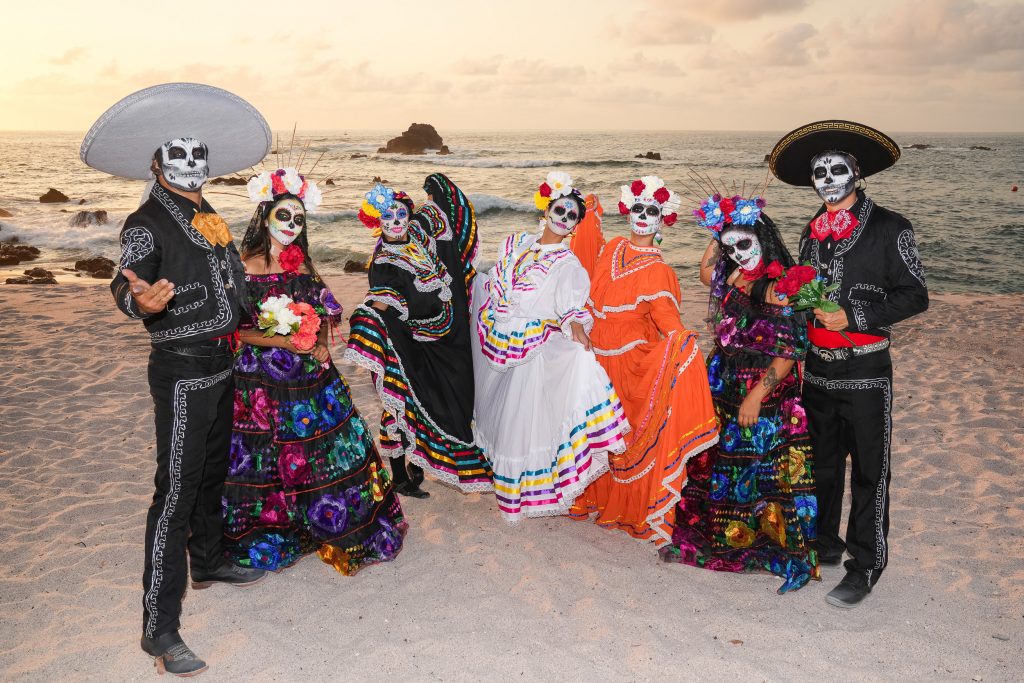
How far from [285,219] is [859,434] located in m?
3.92

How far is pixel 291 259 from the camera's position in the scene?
4859 mm

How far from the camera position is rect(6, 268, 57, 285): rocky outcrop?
16453mm


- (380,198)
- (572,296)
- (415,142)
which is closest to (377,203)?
(380,198)

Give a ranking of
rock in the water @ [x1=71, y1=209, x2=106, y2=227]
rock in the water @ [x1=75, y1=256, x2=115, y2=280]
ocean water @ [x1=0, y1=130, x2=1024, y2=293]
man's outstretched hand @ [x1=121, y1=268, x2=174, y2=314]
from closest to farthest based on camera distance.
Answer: man's outstretched hand @ [x1=121, y1=268, x2=174, y2=314] < rock in the water @ [x1=75, y1=256, x2=115, y2=280] < ocean water @ [x1=0, y1=130, x2=1024, y2=293] < rock in the water @ [x1=71, y1=209, x2=106, y2=227]

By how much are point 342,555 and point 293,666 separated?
3.51ft

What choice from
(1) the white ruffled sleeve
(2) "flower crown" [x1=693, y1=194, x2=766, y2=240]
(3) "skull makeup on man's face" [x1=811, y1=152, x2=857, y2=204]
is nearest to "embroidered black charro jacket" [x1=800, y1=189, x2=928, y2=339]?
(3) "skull makeup on man's face" [x1=811, y1=152, x2=857, y2=204]

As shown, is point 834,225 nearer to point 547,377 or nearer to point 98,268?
point 547,377

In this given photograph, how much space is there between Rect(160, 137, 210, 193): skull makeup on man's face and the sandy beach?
8.85 ft

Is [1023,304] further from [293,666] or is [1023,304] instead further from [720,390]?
[293,666]

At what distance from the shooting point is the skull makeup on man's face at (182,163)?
4082 millimetres

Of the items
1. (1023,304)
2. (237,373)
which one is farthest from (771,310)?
(1023,304)

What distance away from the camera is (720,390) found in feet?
17.2

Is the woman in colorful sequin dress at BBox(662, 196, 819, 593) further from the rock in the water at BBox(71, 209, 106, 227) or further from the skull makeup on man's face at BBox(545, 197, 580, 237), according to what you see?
the rock in the water at BBox(71, 209, 106, 227)

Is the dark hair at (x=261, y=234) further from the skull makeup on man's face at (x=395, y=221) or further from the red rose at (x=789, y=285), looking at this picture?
the red rose at (x=789, y=285)
